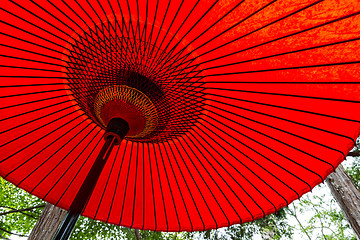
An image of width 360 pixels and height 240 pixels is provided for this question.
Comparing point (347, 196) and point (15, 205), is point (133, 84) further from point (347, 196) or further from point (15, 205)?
point (15, 205)

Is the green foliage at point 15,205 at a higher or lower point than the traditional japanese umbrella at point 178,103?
higher

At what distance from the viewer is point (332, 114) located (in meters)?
1.12

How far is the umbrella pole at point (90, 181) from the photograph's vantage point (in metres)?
0.93

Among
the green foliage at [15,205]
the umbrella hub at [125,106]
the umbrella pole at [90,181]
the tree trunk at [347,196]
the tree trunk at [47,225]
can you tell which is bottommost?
the umbrella pole at [90,181]

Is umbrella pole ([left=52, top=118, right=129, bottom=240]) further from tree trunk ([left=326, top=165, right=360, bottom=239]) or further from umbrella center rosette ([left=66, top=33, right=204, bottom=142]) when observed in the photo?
tree trunk ([left=326, top=165, right=360, bottom=239])

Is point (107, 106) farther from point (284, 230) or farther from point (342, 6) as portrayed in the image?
point (284, 230)

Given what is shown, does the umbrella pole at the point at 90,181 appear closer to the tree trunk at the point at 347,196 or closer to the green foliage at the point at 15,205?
the tree trunk at the point at 347,196

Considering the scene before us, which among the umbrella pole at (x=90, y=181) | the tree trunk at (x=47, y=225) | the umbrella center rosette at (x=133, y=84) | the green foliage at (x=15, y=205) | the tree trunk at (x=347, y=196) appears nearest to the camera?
the umbrella pole at (x=90, y=181)

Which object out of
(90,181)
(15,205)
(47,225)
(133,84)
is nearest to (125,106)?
(133,84)

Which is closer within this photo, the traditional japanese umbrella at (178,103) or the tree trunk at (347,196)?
the traditional japanese umbrella at (178,103)

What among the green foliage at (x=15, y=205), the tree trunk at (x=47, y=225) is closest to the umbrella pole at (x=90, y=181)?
the tree trunk at (x=47, y=225)

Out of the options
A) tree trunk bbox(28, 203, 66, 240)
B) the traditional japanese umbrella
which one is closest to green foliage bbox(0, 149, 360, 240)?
tree trunk bbox(28, 203, 66, 240)

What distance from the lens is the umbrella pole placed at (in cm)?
93

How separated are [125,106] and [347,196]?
4.58 m
